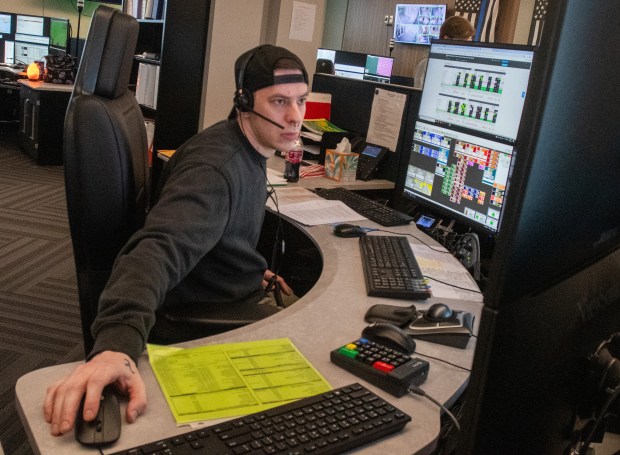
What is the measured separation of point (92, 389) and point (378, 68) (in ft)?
21.4

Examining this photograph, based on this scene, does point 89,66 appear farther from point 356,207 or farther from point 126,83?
point 356,207

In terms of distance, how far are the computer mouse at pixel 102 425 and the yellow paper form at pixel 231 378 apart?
8 centimetres

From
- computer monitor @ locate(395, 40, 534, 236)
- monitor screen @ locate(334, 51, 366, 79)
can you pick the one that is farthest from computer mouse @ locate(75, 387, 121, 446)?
monitor screen @ locate(334, 51, 366, 79)

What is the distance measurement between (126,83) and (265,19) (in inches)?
84.5

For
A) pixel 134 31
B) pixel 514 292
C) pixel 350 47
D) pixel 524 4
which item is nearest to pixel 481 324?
pixel 514 292

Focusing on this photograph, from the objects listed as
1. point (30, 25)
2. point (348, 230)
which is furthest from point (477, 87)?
point (30, 25)

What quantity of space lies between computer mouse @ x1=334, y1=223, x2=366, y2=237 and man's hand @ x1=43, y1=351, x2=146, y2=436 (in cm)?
101

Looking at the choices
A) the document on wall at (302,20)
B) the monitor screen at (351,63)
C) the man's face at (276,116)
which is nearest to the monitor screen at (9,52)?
the monitor screen at (351,63)

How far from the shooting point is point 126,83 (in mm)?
1578

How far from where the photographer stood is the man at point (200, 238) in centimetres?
91

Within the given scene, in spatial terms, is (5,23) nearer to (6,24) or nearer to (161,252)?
(6,24)

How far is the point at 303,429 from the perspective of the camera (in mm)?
844

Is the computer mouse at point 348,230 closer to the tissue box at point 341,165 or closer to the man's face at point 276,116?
the man's face at point 276,116

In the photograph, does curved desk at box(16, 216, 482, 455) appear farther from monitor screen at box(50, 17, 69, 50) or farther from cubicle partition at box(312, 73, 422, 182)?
monitor screen at box(50, 17, 69, 50)
